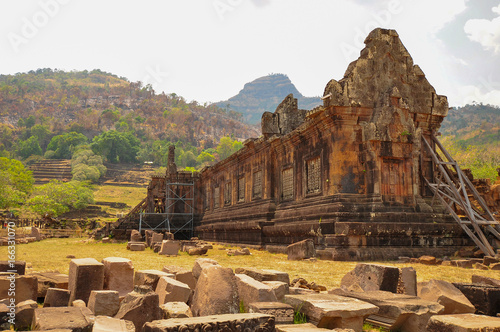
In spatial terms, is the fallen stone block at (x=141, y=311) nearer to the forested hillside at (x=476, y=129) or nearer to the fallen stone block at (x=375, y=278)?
the fallen stone block at (x=375, y=278)

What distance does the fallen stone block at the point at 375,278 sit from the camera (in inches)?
195

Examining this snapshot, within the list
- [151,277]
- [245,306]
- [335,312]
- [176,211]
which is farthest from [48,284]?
[176,211]

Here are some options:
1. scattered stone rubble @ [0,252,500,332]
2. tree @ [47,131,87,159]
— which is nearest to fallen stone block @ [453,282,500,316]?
scattered stone rubble @ [0,252,500,332]

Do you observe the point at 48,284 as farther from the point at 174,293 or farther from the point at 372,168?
the point at 372,168

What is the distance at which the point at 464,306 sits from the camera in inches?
161

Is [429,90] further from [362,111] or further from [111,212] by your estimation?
[111,212]

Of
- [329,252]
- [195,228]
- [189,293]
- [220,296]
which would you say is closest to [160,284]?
[189,293]

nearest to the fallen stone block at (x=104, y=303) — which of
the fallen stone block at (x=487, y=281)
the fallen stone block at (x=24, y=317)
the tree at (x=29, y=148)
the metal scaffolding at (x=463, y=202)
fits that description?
the fallen stone block at (x=24, y=317)

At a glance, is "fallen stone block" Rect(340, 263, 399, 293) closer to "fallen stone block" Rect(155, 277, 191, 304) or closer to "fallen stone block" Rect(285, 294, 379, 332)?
"fallen stone block" Rect(285, 294, 379, 332)

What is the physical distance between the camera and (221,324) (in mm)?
3105

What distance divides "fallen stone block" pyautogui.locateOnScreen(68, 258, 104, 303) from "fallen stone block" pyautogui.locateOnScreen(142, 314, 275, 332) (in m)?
1.92

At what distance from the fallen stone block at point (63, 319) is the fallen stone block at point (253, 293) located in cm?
142

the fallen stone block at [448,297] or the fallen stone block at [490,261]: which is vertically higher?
the fallen stone block at [448,297]

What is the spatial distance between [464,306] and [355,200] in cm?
746
